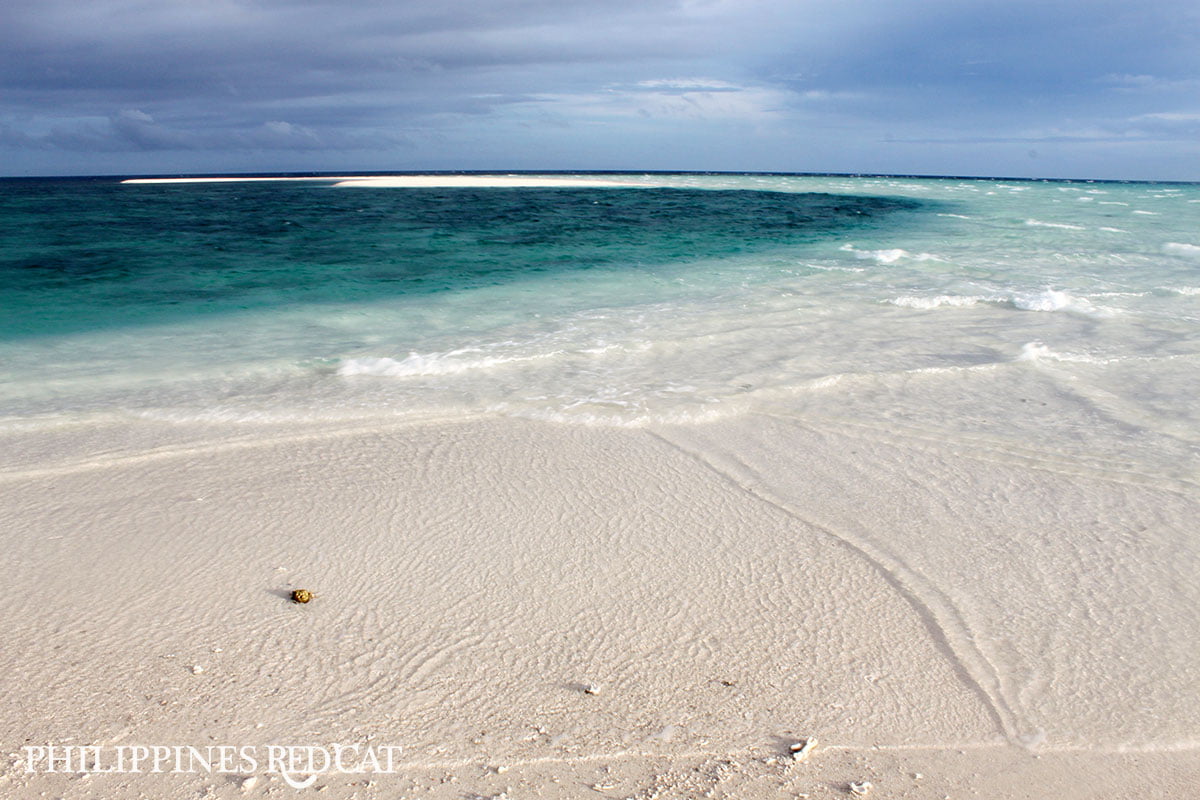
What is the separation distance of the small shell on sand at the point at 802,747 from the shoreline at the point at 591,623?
0.03m

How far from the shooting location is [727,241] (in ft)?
65.4

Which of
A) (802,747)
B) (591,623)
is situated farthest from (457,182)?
(802,747)

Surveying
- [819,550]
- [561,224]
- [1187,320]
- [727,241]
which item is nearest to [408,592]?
[819,550]

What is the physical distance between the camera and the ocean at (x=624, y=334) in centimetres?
A: 595

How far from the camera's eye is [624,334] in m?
8.61

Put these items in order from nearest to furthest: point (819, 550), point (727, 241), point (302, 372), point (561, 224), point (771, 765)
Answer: point (771, 765)
point (819, 550)
point (302, 372)
point (727, 241)
point (561, 224)

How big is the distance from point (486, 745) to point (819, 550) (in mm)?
1919

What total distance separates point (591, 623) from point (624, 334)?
5.69 m

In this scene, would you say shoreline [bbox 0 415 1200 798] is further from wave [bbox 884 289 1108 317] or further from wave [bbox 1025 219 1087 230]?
wave [bbox 1025 219 1087 230]

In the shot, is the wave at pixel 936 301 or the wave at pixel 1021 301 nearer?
the wave at pixel 1021 301

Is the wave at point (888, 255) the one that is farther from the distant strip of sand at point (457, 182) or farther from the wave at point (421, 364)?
the distant strip of sand at point (457, 182)

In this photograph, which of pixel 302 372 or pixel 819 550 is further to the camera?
pixel 302 372

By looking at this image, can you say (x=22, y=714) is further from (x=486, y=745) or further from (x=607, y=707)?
(x=607, y=707)

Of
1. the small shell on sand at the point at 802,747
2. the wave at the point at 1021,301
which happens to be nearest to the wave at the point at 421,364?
the small shell on sand at the point at 802,747
